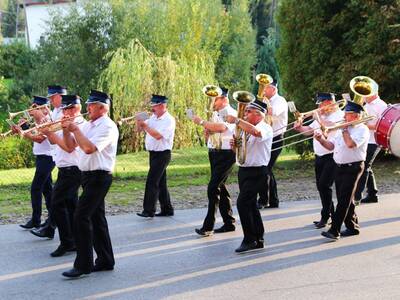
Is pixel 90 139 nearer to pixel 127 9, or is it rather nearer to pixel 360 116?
pixel 360 116

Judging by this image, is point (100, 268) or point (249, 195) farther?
point (249, 195)

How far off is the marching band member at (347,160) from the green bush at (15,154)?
1180 centimetres

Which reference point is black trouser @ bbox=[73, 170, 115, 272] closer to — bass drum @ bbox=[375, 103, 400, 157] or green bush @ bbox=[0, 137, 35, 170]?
bass drum @ bbox=[375, 103, 400, 157]

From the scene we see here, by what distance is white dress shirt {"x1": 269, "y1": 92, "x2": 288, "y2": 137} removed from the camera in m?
11.0

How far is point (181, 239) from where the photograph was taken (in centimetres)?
913

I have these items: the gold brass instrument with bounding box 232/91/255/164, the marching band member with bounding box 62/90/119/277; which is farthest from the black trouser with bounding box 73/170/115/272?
the gold brass instrument with bounding box 232/91/255/164

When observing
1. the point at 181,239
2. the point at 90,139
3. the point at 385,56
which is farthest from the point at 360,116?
the point at 385,56

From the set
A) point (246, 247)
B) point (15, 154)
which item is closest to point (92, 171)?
point (246, 247)

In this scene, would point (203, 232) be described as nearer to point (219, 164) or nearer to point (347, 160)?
point (219, 164)

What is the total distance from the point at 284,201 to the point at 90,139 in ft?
17.9

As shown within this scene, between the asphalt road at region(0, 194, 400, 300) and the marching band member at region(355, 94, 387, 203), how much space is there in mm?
904

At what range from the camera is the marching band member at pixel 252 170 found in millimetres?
8203

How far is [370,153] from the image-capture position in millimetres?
11180

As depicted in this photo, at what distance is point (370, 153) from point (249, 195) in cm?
361
